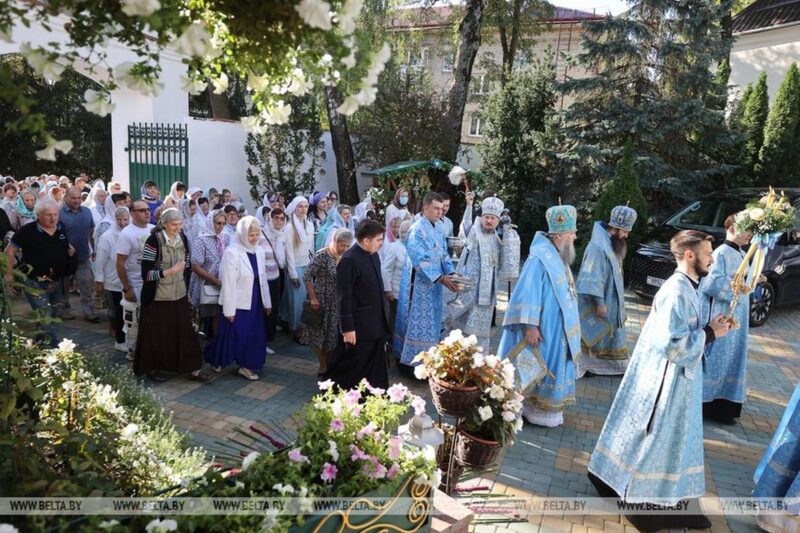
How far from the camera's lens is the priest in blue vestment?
146 inches

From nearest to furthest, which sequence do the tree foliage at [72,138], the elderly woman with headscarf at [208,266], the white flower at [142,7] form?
the white flower at [142,7]
the elderly woman with headscarf at [208,266]
the tree foliage at [72,138]

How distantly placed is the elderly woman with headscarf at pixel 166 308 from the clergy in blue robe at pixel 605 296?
181 inches

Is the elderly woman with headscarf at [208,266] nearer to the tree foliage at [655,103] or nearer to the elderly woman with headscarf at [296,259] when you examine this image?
the elderly woman with headscarf at [296,259]

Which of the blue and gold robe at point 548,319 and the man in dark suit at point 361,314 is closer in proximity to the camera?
the man in dark suit at point 361,314

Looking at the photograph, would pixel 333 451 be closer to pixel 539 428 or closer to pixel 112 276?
pixel 539 428

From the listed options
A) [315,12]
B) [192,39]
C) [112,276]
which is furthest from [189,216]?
[315,12]

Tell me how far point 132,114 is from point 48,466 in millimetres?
12132

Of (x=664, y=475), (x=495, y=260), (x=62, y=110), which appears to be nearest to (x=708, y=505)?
(x=664, y=475)

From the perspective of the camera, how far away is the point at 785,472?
13.1 ft

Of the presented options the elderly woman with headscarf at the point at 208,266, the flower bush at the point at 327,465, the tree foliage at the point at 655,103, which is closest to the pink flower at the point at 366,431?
the flower bush at the point at 327,465

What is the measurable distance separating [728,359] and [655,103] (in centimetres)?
1044

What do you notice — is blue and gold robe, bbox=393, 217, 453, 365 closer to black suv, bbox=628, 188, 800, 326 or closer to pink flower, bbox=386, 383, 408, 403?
pink flower, bbox=386, 383, 408, 403

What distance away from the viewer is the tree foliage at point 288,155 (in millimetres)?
15258

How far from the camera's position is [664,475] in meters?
3.82
